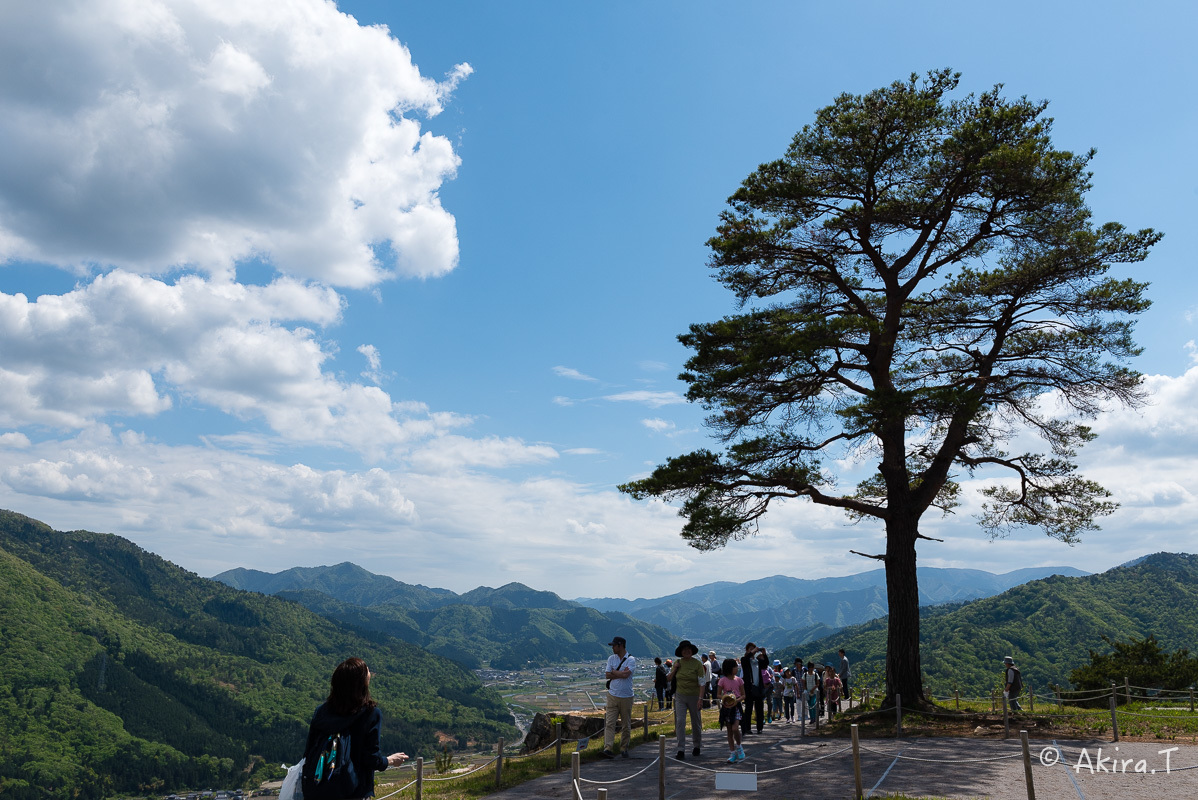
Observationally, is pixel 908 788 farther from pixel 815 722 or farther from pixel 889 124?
pixel 889 124

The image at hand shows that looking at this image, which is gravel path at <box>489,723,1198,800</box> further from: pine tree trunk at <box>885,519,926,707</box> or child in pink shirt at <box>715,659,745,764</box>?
pine tree trunk at <box>885,519,926,707</box>

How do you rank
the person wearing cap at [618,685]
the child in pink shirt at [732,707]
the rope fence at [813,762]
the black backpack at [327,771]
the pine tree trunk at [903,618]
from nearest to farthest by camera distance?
1. the black backpack at [327,771]
2. the rope fence at [813,762]
3. the person wearing cap at [618,685]
4. the child in pink shirt at [732,707]
5. the pine tree trunk at [903,618]

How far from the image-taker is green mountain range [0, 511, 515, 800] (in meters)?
104

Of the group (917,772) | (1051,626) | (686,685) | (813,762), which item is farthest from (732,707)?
(1051,626)

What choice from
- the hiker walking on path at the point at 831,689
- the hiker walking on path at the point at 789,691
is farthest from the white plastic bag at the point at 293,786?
the hiker walking on path at the point at 789,691

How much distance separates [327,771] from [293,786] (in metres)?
0.25

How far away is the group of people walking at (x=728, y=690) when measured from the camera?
1035 centimetres

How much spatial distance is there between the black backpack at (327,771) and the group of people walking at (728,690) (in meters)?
5.63

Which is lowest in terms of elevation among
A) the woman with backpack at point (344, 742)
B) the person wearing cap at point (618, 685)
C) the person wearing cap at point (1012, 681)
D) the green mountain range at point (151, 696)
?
the green mountain range at point (151, 696)

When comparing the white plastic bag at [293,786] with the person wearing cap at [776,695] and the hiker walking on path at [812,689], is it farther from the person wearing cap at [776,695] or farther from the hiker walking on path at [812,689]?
the person wearing cap at [776,695]

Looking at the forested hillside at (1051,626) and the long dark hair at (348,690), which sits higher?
the long dark hair at (348,690)

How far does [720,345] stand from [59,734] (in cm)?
14207

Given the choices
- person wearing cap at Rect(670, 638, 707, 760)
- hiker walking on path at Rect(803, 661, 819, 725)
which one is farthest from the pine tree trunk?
person wearing cap at Rect(670, 638, 707, 760)

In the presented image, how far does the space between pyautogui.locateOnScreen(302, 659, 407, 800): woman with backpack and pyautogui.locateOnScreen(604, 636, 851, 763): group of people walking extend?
18.1 ft
